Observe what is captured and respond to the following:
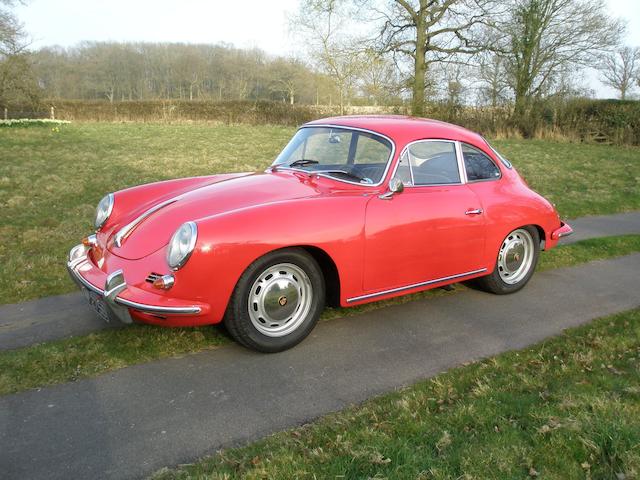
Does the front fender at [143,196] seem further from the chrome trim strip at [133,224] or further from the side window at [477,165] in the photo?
the side window at [477,165]

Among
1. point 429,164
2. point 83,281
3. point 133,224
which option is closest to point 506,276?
point 429,164

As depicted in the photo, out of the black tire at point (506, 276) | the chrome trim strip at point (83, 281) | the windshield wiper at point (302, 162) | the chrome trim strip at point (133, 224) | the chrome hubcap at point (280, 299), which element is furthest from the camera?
the black tire at point (506, 276)

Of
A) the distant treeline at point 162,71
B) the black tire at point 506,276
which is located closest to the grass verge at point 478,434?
the black tire at point 506,276

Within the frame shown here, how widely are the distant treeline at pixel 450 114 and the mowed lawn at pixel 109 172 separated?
2.54 m

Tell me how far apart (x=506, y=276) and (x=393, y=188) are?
70.0 inches

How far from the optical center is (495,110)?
2650 centimetres

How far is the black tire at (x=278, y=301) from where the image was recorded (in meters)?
3.36

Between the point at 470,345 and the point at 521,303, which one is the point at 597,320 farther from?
the point at 470,345

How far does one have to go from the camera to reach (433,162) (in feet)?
14.5

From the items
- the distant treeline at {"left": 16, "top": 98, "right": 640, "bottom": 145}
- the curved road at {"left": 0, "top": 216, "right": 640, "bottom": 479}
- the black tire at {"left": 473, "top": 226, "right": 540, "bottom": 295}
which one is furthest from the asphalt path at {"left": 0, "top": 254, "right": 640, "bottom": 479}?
the distant treeline at {"left": 16, "top": 98, "right": 640, "bottom": 145}

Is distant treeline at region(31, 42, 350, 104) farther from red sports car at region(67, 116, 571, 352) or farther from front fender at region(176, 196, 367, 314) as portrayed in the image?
front fender at region(176, 196, 367, 314)

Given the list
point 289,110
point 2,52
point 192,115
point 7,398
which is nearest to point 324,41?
point 289,110

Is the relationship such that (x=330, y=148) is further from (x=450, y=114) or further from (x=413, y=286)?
(x=450, y=114)

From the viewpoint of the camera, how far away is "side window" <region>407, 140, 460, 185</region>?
4.25m
